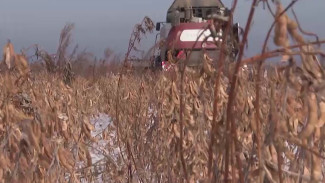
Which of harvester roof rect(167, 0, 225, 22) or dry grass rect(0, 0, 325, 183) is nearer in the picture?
dry grass rect(0, 0, 325, 183)

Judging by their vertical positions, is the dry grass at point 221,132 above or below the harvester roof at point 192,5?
below

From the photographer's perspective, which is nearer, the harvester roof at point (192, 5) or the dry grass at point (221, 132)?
Answer: the dry grass at point (221, 132)

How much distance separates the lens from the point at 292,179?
1.29m

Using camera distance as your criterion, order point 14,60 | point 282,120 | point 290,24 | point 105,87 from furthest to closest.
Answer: point 105,87 → point 14,60 → point 282,120 → point 290,24

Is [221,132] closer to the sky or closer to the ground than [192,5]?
closer to the ground

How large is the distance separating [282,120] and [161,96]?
1.66 metres

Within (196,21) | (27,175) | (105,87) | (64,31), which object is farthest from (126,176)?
(196,21)

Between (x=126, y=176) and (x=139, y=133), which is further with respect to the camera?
(x=139, y=133)

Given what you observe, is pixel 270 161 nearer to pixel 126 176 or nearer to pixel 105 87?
pixel 126 176

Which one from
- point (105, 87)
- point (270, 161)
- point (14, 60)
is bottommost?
point (105, 87)

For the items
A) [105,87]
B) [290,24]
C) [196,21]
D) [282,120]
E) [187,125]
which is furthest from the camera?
[196,21]

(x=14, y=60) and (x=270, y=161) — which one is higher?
(x=14, y=60)

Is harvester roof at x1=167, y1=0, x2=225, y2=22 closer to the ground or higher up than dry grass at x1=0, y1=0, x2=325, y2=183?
higher up

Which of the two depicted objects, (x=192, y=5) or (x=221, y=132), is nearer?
(x=221, y=132)
